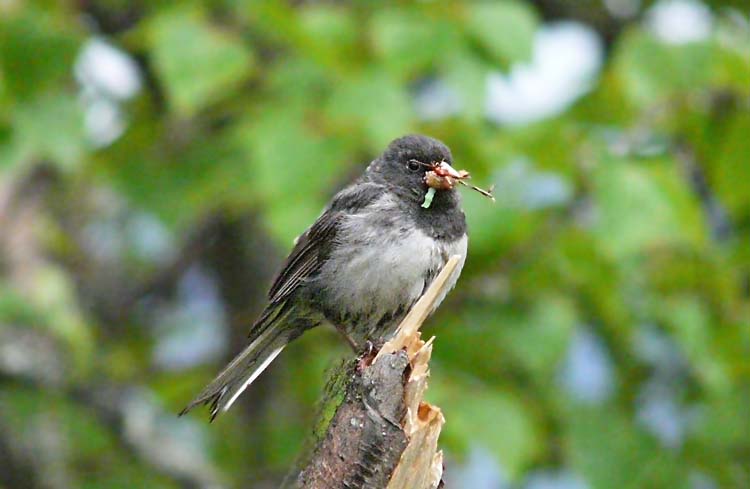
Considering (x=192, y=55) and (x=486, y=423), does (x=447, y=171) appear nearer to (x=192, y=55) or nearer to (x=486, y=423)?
(x=192, y=55)

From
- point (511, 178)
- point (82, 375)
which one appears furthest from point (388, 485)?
point (82, 375)

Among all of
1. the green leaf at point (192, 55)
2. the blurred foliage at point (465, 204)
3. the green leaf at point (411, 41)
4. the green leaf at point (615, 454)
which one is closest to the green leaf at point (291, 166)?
the blurred foliage at point (465, 204)

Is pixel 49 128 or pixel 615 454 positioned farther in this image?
pixel 615 454

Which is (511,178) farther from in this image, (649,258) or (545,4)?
(545,4)

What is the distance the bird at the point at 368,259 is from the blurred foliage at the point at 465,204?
400mm

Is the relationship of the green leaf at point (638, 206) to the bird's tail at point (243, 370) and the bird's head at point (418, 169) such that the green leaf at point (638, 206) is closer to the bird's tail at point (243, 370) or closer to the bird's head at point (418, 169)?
the bird's head at point (418, 169)

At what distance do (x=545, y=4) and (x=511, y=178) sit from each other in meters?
2.52

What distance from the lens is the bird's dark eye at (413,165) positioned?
166 inches

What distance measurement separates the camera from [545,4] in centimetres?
752

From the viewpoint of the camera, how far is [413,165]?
167 inches

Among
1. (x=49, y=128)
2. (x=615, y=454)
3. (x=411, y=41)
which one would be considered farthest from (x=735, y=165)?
(x=49, y=128)

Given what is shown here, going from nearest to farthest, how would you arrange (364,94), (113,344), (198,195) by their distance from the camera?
(364,94) < (198,195) < (113,344)

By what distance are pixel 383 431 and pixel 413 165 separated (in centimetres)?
151

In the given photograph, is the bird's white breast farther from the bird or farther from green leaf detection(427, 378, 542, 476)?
green leaf detection(427, 378, 542, 476)
